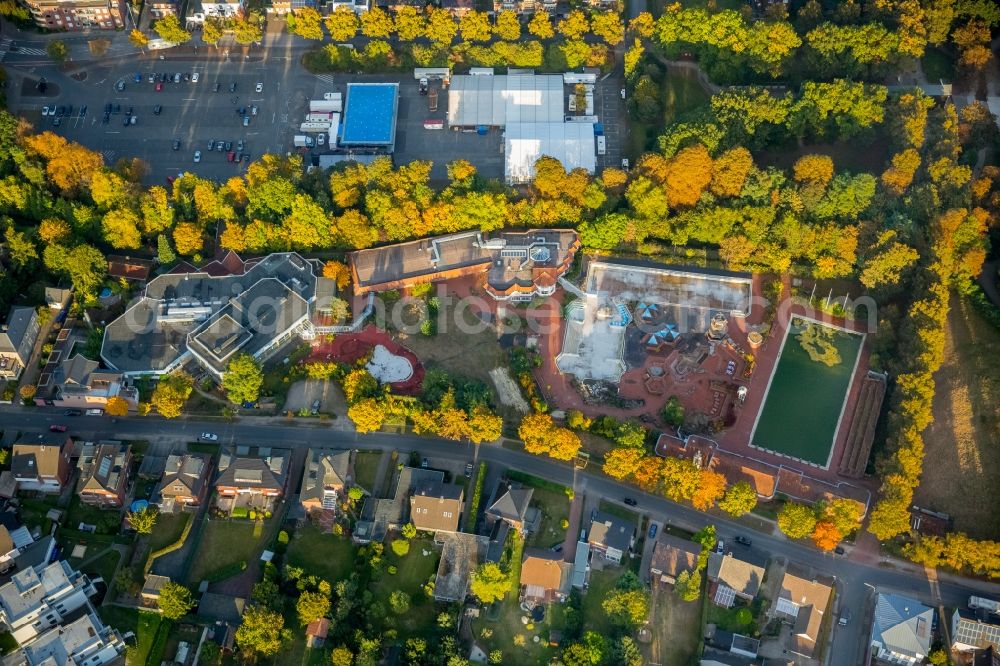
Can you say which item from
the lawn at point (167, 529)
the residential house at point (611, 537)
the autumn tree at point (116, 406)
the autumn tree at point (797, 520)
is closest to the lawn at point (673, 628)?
the residential house at point (611, 537)

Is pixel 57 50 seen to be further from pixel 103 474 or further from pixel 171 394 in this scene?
pixel 103 474

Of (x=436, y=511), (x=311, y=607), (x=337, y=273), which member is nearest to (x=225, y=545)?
(x=311, y=607)

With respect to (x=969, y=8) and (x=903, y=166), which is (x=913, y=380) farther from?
(x=969, y=8)

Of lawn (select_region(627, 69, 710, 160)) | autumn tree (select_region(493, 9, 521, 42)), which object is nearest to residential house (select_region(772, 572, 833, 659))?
lawn (select_region(627, 69, 710, 160))

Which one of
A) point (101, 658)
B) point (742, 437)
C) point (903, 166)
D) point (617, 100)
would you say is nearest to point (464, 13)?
point (617, 100)

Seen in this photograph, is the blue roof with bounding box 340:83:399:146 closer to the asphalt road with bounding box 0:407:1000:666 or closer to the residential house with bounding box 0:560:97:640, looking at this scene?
the asphalt road with bounding box 0:407:1000:666

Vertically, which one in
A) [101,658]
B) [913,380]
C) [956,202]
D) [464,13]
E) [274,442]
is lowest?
[101,658]

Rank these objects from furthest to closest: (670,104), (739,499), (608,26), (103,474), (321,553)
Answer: (608,26), (670,104), (103,474), (321,553), (739,499)
